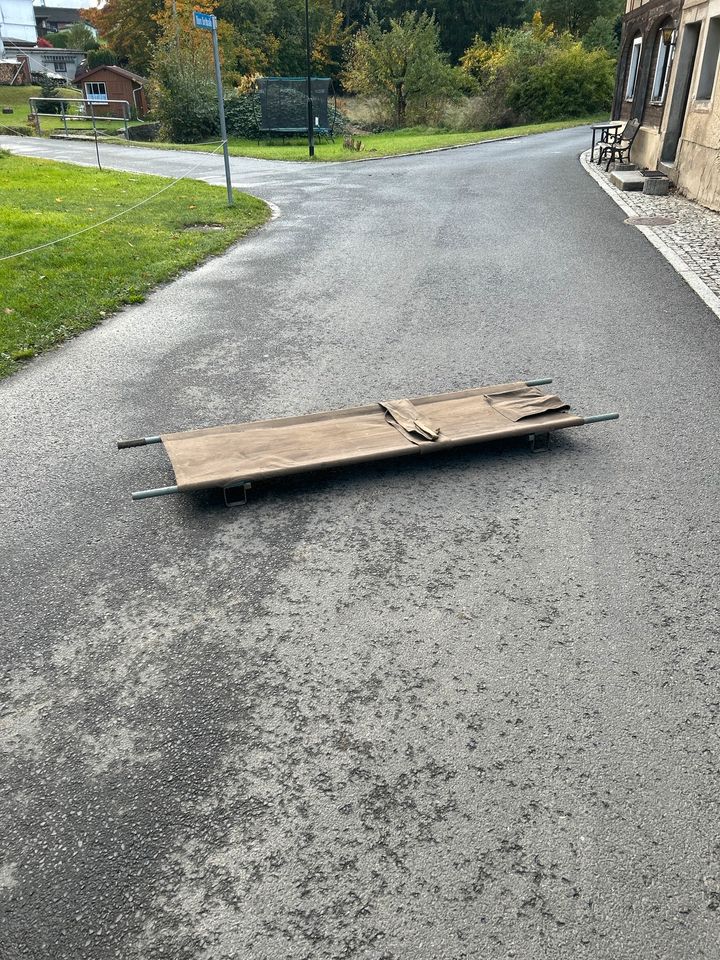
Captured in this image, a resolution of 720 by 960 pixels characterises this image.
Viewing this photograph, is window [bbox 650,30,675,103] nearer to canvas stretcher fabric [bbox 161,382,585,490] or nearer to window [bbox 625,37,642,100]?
window [bbox 625,37,642,100]

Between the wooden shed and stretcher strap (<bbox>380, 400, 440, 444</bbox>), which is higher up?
the wooden shed

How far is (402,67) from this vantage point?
4472 cm

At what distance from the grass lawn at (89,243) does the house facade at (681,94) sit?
8.71 m

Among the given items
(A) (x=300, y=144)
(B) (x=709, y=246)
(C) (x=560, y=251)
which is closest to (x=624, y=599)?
(C) (x=560, y=251)

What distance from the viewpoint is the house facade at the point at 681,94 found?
14.8m

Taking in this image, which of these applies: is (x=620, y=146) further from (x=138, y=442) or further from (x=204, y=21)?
(x=138, y=442)

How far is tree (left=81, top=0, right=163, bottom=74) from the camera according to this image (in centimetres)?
5741

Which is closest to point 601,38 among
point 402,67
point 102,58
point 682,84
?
point 402,67

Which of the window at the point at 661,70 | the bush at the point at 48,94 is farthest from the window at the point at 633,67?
the bush at the point at 48,94

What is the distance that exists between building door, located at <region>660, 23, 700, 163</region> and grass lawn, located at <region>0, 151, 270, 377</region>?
9.76 metres

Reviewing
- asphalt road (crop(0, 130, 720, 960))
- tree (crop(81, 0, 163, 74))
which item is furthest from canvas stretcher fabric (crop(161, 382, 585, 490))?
tree (crop(81, 0, 163, 74))

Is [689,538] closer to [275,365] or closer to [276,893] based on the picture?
[276,893]

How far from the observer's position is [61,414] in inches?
240

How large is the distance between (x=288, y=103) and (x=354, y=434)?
112 feet
